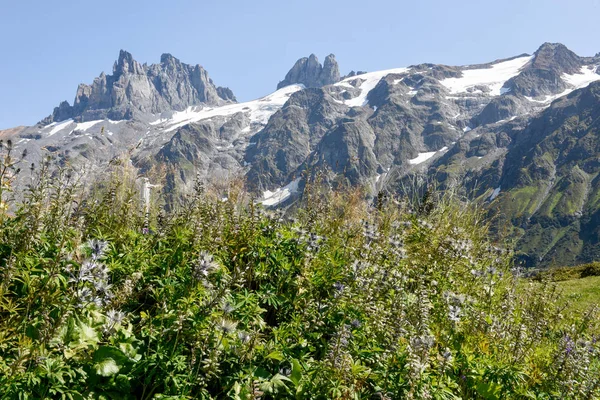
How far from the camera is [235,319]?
3.97 m

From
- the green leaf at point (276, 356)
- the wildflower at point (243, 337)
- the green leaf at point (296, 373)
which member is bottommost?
the green leaf at point (296, 373)

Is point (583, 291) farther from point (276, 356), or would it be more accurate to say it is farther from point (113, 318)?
point (113, 318)

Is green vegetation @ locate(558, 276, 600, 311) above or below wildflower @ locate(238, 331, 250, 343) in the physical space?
below

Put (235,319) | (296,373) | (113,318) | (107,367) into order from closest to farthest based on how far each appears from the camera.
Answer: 1. (107,367)
2. (113,318)
3. (296,373)
4. (235,319)

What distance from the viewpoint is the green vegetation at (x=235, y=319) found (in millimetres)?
3207

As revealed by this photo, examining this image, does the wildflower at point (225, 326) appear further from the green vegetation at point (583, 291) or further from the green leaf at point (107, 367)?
the green vegetation at point (583, 291)

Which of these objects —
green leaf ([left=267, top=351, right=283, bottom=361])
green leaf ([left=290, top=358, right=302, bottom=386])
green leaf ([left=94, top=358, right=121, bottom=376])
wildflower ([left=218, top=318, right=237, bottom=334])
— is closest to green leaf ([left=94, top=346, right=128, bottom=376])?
green leaf ([left=94, top=358, right=121, bottom=376])

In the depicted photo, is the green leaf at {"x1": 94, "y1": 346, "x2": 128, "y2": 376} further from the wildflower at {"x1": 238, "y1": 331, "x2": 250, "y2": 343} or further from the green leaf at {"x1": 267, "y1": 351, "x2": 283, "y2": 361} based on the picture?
the green leaf at {"x1": 267, "y1": 351, "x2": 283, "y2": 361}

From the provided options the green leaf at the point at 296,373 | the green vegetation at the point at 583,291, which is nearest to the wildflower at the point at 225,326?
the green leaf at the point at 296,373

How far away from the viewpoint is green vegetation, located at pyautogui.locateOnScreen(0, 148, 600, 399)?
3207 mm

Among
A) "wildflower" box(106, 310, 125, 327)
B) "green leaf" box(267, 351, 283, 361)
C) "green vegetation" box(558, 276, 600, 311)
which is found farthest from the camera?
"green vegetation" box(558, 276, 600, 311)

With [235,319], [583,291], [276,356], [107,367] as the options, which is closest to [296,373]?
[276,356]

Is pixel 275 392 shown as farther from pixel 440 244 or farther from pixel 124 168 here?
pixel 124 168

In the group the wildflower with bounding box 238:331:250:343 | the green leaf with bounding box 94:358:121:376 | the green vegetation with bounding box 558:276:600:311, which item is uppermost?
the green leaf with bounding box 94:358:121:376
